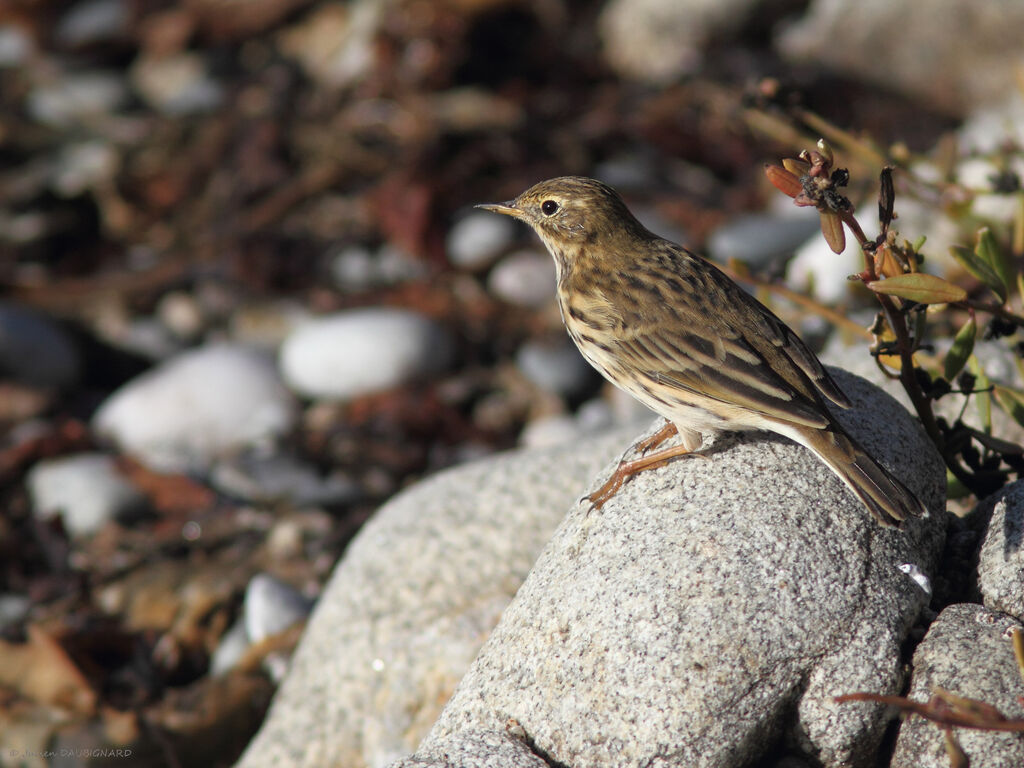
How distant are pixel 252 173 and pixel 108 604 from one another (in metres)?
4.99

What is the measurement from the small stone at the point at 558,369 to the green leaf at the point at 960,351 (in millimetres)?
4233

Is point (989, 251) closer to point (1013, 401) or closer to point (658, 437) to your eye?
point (1013, 401)

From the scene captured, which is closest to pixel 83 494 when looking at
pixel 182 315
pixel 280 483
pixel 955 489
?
pixel 280 483

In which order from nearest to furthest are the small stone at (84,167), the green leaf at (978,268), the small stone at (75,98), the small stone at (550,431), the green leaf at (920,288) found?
the green leaf at (920,288) < the green leaf at (978,268) < the small stone at (550,431) < the small stone at (84,167) < the small stone at (75,98)

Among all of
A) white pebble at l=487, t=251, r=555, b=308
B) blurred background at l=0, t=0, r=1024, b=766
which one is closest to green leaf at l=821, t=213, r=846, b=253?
blurred background at l=0, t=0, r=1024, b=766

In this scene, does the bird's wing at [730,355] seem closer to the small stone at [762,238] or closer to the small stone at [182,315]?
the small stone at [762,238]

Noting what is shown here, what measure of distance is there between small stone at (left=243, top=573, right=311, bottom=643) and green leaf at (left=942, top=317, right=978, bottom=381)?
343 centimetres

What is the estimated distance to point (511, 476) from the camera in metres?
5.39

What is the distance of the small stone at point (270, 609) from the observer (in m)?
5.87

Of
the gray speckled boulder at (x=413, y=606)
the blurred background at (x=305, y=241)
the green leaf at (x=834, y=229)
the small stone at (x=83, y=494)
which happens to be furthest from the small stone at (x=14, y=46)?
the green leaf at (x=834, y=229)

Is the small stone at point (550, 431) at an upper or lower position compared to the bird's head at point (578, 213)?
lower

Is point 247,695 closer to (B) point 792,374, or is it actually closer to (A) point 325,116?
(B) point 792,374

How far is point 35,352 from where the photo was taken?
28.9ft

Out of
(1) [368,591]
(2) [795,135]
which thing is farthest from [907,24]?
(1) [368,591]
